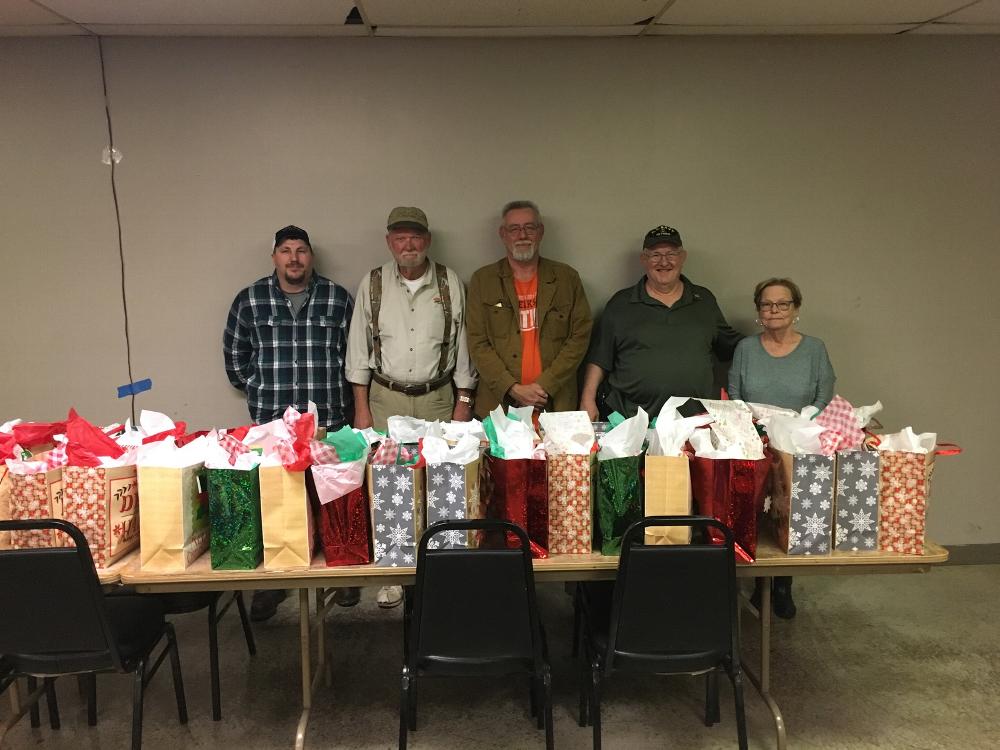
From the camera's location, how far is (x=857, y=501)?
192cm

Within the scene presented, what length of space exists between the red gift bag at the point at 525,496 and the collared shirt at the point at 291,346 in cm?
160

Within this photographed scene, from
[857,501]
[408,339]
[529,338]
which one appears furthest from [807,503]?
[408,339]

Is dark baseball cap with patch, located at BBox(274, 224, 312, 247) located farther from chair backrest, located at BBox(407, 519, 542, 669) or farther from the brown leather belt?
chair backrest, located at BBox(407, 519, 542, 669)

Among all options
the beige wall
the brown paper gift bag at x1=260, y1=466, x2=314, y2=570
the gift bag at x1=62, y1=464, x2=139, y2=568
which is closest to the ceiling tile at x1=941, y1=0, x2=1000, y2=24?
the beige wall

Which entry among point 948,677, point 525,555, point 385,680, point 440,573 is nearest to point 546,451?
point 525,555

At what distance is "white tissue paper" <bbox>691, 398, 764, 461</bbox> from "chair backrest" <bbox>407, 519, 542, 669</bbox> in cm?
62

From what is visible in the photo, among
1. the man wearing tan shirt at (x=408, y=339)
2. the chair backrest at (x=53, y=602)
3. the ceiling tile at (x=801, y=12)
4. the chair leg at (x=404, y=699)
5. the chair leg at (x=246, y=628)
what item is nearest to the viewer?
the chair backrest at (x=53, y=602)

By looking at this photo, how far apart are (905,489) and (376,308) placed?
7.68ft

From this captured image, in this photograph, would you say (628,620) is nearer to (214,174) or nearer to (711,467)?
(711,467)

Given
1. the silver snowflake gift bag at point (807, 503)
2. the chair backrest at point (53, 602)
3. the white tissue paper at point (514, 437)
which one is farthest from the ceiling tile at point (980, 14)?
the chair backrest at point (53, 602)

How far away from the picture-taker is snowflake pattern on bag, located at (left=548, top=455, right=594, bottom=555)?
191 centimetres

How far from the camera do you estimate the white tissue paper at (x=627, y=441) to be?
191 cm

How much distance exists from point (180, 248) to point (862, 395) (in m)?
3.78

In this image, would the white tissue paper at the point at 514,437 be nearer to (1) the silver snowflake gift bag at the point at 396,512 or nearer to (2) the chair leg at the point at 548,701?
(1) the silver snowflake gift bag at the point at 396,512
